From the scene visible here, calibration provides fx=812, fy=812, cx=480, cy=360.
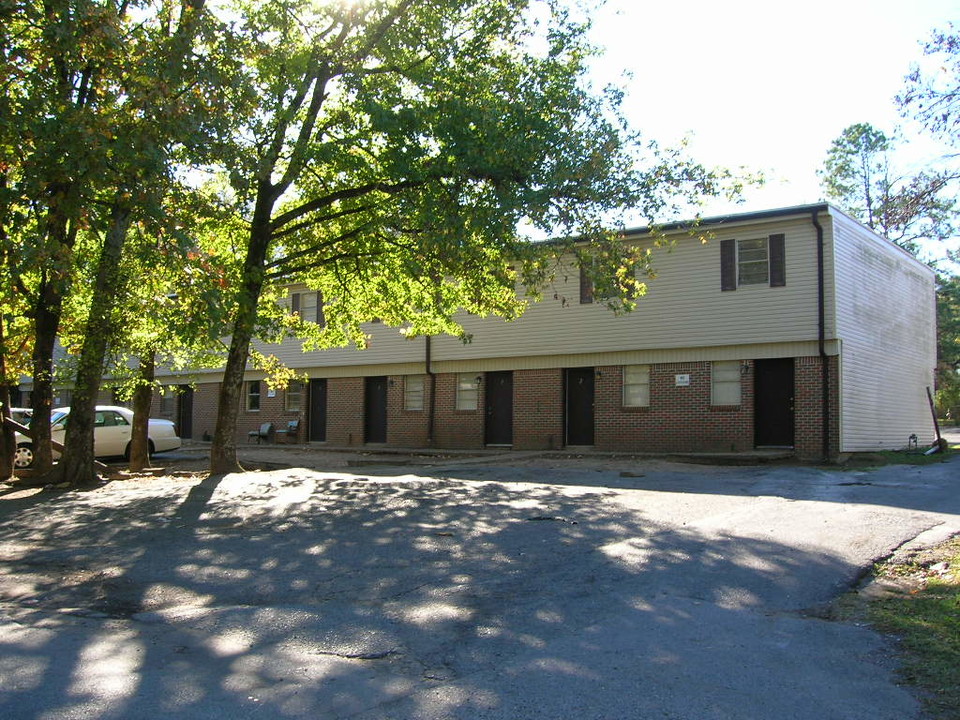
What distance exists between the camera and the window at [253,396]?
96.5 ft

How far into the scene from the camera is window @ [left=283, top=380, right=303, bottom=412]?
28.3 m

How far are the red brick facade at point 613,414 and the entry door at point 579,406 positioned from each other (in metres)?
0.27

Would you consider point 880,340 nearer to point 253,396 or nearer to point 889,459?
point 889,459

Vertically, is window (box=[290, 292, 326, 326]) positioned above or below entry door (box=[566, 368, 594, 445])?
above

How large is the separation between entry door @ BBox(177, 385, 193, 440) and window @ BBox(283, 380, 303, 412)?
5504mm

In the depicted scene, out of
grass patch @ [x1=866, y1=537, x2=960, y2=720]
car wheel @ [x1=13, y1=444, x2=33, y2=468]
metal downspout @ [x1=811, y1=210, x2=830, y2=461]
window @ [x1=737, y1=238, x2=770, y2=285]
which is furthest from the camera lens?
window @ [x1=737, y1=238, x2=770, y2=285]

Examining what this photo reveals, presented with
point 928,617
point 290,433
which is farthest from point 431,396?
point 928,617

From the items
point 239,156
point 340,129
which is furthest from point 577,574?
point 340,129

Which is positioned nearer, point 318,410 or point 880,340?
point 880,340

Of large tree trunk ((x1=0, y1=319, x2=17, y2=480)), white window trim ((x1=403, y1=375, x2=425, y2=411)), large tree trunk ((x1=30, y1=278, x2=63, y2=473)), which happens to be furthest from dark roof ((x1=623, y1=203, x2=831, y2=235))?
large tree trunk ((x1=0, y1=319, x2=17, y2=480))

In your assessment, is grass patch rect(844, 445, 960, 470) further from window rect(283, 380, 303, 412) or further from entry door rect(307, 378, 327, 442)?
window rect(283, 380, 303, 412)

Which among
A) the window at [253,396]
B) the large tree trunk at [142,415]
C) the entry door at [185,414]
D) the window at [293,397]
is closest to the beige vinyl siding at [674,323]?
the window at [293,397]

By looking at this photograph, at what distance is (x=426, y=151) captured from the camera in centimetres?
1318

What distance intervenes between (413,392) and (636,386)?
7.53 m
